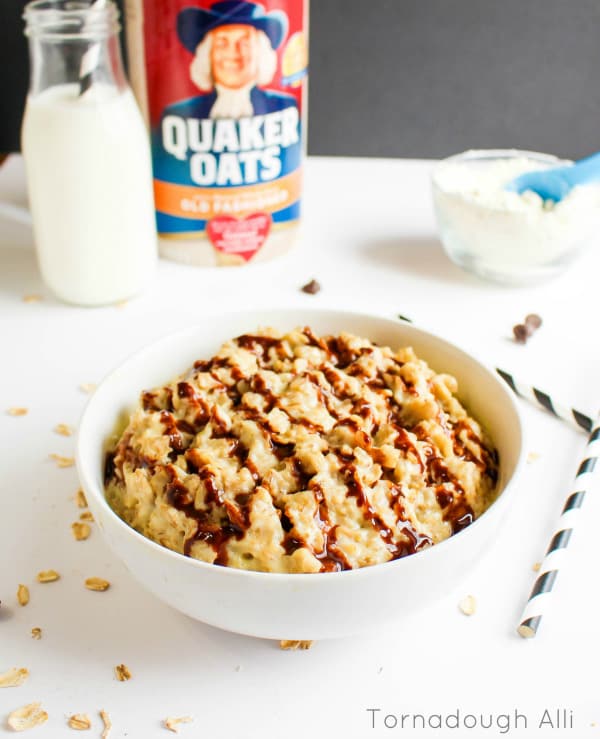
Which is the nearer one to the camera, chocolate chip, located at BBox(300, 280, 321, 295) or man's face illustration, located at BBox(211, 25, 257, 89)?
man's face illustration, located at BBox(211, 25, 257, 89)

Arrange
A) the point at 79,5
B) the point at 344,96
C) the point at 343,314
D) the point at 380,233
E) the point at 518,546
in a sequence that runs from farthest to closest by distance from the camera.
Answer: the point at 344,96 → the point at 380,233 → the point at 79,5 → the point at 343,314 → the point at 518,546

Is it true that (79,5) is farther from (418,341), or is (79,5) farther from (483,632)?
(483,632)

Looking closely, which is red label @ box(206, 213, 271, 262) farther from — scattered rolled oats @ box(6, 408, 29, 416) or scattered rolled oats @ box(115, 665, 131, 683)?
scattered rolled oats @ box(115, 665, 131, 683)

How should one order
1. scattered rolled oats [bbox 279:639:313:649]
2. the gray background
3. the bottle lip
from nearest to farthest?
scattered rolled oats [bbox 279:639:313:649]
the bottle lip
the gray background

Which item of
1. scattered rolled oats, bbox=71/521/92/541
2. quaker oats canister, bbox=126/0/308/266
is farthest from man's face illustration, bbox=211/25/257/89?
scattered rolled oats, bbox=71/521/92/541

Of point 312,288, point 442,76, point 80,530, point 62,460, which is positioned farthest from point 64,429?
point 442,76

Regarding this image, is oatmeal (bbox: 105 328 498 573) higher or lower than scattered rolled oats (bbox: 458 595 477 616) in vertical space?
higher

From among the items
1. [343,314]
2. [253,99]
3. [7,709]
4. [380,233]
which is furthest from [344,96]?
[7,709]
